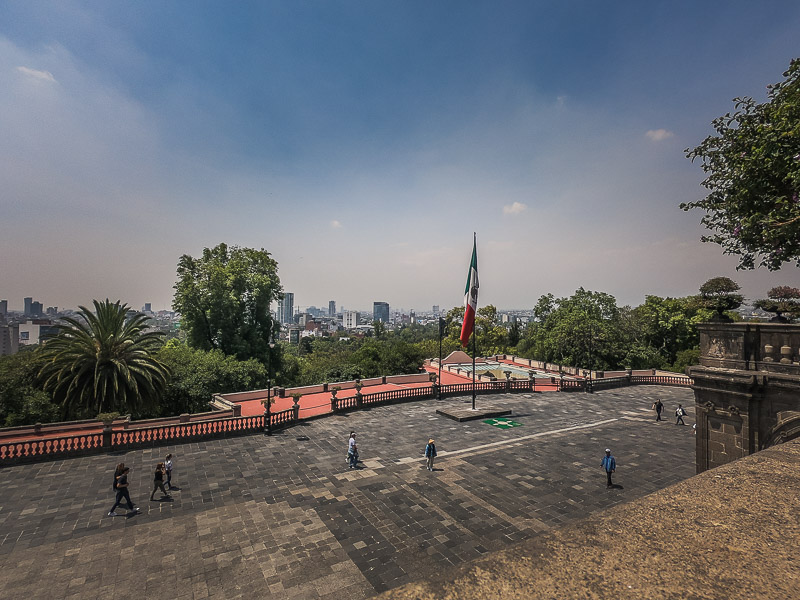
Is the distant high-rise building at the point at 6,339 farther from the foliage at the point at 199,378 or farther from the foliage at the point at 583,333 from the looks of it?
the foliage at the point at 583,333

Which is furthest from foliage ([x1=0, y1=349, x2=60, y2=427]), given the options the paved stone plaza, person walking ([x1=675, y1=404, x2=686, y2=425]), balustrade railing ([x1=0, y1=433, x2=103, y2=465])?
person walking ([x1=675, y1=404, x2=686, y2=425])

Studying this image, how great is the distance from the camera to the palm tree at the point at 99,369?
19.9 m

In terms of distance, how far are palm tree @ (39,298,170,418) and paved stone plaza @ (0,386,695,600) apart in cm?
631

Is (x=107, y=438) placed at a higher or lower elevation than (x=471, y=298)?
lower

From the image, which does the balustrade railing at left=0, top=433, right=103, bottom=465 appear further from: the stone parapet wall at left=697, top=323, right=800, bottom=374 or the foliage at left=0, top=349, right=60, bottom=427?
the stone parapet wall at left=697, top=323, right=800, bottom=374

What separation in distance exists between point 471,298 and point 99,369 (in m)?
22.2

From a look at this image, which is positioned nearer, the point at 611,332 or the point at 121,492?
the point at 121,492

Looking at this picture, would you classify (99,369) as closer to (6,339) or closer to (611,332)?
(611,332)

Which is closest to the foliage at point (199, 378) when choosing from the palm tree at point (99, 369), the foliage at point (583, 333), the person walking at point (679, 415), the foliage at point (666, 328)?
the palm tree at point (99, 369)

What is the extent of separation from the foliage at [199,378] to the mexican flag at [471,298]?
1665 centimetres

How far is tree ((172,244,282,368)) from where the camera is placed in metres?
32.7

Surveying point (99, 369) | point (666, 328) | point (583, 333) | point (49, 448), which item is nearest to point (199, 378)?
point (99, 369)

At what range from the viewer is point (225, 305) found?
32750 mm

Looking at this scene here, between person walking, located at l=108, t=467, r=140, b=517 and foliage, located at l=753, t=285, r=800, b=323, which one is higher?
foliage, located at l=753, t=285, r=800, b=323
